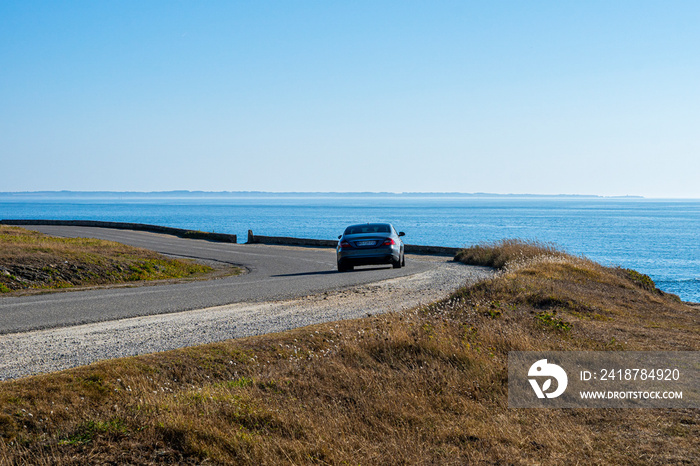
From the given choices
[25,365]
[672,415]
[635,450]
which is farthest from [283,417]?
[25,365]

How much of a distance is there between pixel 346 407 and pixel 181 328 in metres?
5.94

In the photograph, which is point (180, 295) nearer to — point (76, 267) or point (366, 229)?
point (76, 267)

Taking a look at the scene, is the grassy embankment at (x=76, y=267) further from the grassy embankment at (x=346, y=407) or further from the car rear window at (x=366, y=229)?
the grassy embankment at (x=346, y=407)

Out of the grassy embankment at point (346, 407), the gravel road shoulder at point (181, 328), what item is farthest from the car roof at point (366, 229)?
the grassy embankment at point (346, 407)

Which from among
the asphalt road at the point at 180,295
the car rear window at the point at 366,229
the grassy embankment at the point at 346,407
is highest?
the car rear window at the point at 366,229

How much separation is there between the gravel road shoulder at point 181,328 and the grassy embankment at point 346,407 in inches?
43.8

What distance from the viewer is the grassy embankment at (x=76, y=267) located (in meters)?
19.4

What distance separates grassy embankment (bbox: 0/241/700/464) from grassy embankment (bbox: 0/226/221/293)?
1275cm

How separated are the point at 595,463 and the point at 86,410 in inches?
180

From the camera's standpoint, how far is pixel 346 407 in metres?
6.13

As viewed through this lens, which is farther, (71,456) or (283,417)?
(283,417)

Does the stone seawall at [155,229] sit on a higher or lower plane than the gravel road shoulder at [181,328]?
lower

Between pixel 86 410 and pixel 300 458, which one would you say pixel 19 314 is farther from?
pixel 300 458

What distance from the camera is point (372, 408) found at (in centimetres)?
601
